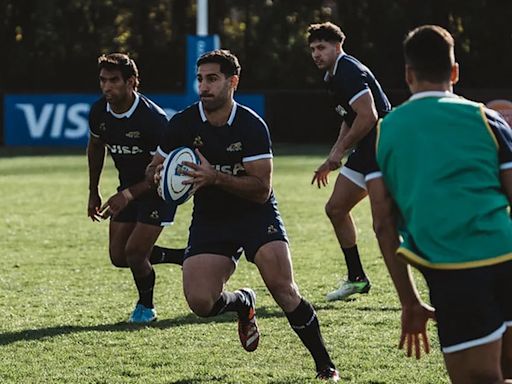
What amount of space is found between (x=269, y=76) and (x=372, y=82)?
80.0ft

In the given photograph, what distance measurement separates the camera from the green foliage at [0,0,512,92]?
31.8 metres

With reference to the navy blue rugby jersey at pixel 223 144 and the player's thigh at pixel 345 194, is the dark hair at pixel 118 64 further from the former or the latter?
the player's thigh at pixel 345 194

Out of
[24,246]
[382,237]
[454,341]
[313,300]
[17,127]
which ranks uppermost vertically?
[382,237]

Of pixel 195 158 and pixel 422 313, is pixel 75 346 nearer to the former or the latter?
pixel 195 158

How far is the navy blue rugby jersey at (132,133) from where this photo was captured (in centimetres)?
765

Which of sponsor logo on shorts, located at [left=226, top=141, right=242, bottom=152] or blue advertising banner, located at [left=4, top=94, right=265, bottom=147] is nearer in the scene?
sponsor logo on shorts, located at [left=226, top=141, right=242, bottom=152]

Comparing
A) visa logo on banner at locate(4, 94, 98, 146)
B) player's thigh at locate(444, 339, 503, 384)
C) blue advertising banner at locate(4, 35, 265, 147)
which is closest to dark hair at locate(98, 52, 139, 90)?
player's thigh at locate(444, 339, 503, 384)

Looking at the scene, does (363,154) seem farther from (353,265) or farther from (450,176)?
(450,176)

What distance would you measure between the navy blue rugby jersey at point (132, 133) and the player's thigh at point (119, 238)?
1.03 feet

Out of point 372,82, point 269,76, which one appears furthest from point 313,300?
point 269,76

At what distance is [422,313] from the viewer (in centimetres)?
409

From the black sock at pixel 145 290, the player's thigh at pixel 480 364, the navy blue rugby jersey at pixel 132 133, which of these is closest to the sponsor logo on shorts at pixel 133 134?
the navy blue rugby jersey at pixel 132 133

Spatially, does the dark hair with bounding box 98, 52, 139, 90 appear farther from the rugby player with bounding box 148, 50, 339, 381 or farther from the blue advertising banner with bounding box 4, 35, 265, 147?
the blue advertising banner with bounding box 4, 35, 265, 147

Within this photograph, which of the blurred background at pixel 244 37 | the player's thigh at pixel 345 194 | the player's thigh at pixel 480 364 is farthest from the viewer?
the blurred background at pixel 244 37
